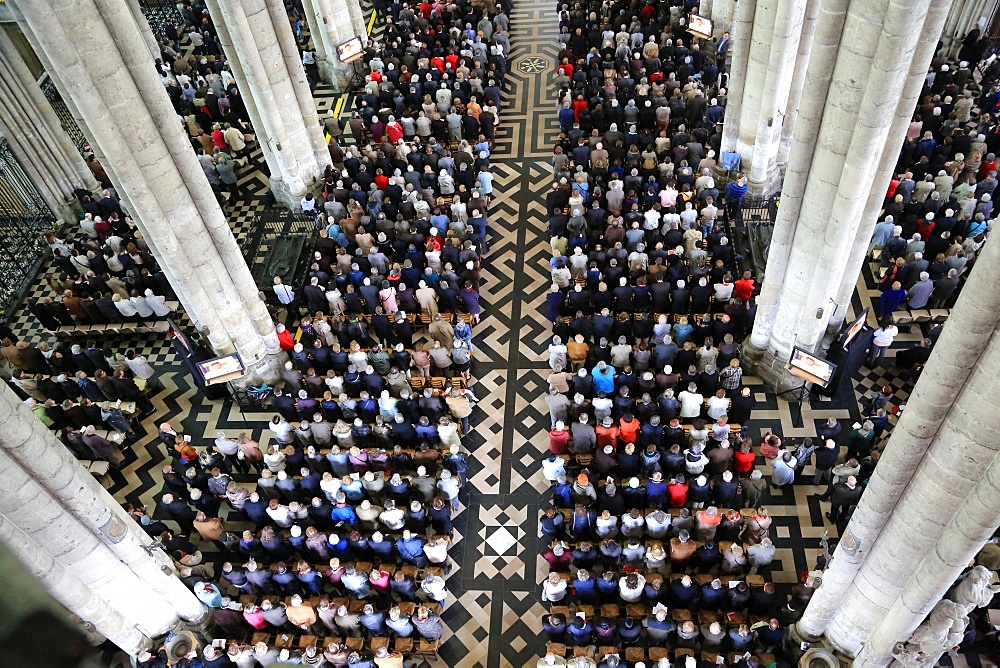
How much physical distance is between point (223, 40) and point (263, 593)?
13693mm

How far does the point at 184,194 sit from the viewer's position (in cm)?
1550

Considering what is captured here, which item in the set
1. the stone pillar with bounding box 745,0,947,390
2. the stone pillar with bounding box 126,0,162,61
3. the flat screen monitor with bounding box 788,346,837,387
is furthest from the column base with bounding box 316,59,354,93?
the flat screen monitor with bounding box 788,346,837,387

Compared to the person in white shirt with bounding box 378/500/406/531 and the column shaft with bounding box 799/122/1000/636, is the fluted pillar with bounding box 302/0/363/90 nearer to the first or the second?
the person in white shirt with bounding box 378/500/406/531

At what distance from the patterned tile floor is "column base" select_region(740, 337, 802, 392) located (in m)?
0.32

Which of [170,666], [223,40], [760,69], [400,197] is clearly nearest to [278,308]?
[400,197]

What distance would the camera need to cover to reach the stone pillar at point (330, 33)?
2608 centimetres

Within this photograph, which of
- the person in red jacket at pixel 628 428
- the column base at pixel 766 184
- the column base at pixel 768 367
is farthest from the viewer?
the column base at pixel 766 184

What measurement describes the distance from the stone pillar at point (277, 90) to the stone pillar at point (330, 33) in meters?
5.65

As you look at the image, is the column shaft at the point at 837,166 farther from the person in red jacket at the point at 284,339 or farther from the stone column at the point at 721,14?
the stone column at the point at 721,14

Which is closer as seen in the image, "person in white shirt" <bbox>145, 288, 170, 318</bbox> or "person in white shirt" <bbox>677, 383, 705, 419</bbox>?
"person in white shirt" <bbox>677, 383, 705, 419</bbox>

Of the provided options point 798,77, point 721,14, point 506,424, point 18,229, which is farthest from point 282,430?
point 721,14

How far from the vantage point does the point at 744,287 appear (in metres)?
18.4

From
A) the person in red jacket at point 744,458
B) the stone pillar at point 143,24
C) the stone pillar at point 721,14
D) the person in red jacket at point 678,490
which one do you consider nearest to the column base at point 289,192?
the stone pillar at point 143,24

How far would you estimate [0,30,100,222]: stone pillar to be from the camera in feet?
72.6
